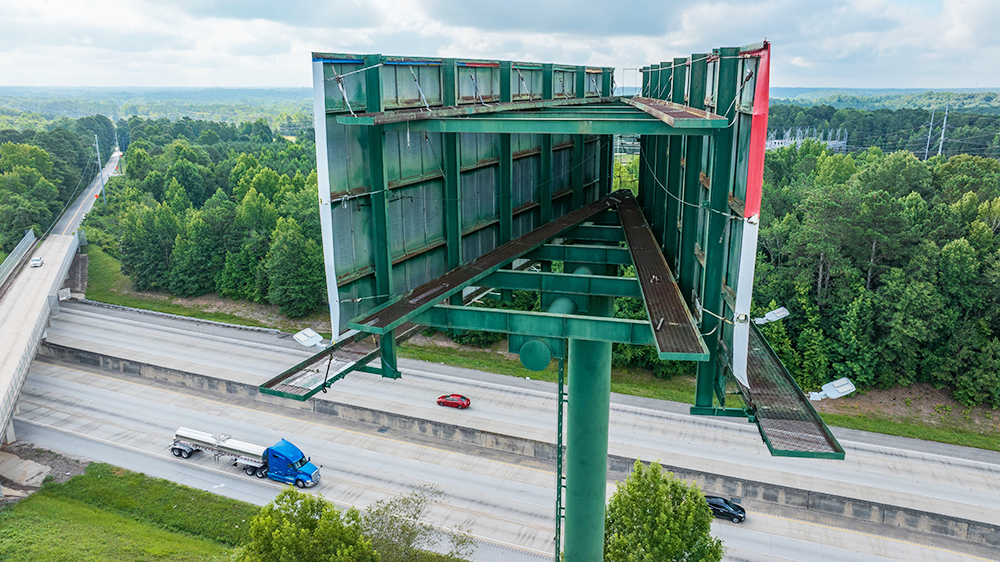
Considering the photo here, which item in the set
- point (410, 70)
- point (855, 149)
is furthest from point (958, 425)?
point (855, 149)

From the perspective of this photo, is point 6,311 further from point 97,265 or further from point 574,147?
point 574,147

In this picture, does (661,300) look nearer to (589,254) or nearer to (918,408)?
(589,254)

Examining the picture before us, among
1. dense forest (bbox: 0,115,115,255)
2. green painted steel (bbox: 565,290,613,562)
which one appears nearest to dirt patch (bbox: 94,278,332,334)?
dense forest (bbox: 0,115,115,255)

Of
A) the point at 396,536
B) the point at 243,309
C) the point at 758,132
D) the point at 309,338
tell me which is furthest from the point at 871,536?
the point at 243,309

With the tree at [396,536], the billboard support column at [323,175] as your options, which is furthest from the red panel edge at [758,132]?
the tree at [396,536]

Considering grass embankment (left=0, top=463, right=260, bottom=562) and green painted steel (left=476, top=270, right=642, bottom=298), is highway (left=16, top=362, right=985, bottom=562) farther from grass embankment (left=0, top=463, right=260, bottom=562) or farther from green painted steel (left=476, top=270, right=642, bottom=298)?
green painted steel (left=476, top=270, right=642, bottom=298)

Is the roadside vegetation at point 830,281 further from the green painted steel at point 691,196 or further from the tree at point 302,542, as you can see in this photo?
the green painted steel at point 691,196
